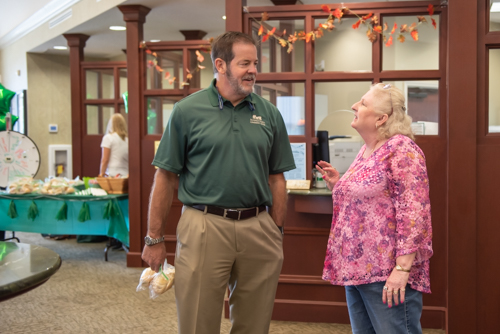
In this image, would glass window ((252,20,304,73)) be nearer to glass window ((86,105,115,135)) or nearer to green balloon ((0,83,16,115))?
green balloon ((0,83,16,115))

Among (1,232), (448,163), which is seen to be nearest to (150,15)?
(1,232)

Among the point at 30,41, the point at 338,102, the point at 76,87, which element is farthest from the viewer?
the point at 30,41

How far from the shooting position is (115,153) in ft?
19.9

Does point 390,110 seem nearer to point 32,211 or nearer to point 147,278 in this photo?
point 147,278

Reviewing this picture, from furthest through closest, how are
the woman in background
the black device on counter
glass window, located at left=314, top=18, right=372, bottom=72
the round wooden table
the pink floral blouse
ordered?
the woman in background, glass window, located at left=314, top=18, right=372, bottom=72, the black device on counter, the pink floral blouse, the round wooden table

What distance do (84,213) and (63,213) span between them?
220 millimetres

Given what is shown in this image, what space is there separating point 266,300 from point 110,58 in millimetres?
9034

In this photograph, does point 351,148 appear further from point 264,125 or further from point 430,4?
point 264,125

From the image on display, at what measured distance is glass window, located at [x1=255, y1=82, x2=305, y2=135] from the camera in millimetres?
3615

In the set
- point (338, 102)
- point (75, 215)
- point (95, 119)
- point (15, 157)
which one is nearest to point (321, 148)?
point (338, 102)

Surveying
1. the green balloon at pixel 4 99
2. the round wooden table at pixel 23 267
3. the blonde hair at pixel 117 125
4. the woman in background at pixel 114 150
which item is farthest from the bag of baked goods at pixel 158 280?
the green balloon at pixel 4 99

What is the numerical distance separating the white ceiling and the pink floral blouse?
3.73m

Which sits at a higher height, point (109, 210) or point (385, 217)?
point (385, 217)

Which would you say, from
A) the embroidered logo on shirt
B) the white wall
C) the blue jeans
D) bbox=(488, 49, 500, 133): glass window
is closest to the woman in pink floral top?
the blue jeans
